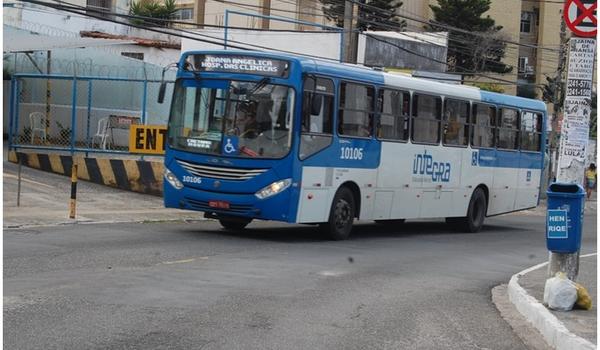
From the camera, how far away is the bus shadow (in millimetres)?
16438

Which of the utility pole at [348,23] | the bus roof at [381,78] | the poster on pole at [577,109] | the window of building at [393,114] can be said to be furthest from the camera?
the utility pole at [348,23]

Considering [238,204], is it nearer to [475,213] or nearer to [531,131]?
[475,213]

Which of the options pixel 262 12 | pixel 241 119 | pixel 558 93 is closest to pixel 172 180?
pixel 241 119

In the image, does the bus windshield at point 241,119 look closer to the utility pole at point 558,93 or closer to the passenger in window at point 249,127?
the passenger in window at point 249,127

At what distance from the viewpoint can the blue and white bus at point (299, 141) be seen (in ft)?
49.3

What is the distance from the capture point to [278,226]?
62.7ft

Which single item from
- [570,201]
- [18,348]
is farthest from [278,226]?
[18,348]

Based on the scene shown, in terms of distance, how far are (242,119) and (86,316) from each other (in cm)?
744

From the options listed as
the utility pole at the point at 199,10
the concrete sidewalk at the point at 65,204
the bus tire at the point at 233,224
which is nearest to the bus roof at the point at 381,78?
the bus tire at the point at 233,224

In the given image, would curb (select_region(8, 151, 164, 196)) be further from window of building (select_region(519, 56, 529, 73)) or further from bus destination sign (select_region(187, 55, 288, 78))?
window of building (select_region(519, 56, 529, 73))

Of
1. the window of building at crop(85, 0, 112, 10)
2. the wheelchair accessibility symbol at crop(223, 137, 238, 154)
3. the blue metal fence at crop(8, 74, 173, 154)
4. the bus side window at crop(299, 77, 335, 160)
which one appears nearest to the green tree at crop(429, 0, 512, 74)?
the window of building at crop(85, 0, 112, 10)

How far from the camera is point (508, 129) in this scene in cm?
2158

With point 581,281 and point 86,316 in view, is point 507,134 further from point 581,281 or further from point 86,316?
point 86,316

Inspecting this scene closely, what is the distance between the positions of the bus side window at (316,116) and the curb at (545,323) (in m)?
5.39
